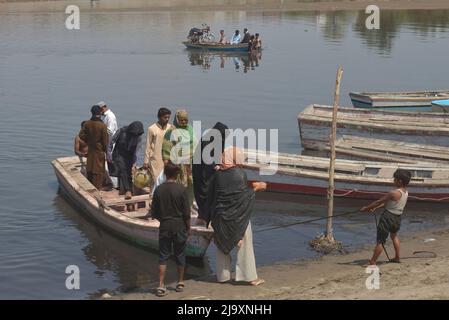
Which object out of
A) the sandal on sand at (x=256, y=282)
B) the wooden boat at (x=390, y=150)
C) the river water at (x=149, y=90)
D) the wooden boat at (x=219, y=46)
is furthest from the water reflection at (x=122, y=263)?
the wooden boat at (x=219, y=46)

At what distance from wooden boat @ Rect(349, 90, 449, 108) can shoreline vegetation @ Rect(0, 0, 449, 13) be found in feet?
153

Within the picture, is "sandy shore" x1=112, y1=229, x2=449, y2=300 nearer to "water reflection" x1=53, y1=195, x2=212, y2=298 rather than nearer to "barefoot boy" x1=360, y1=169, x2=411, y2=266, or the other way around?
"barefoot boy" x1=360, y1=169, x2=411, y2=266

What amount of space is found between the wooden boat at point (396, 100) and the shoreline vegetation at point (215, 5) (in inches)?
1842

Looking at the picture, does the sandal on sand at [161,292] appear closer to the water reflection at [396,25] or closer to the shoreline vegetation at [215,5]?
the water reflection at [396,25]

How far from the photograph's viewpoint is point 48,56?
42.9m

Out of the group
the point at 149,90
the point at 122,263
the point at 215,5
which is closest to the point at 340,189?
the point at 122,263

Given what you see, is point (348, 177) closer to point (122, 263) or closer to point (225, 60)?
point (122, 263)

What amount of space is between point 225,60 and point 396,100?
20.3 metres

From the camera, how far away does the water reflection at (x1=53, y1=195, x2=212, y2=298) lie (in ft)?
38.5

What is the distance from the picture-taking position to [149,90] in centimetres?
3153

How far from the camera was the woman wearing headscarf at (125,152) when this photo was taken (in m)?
13.1

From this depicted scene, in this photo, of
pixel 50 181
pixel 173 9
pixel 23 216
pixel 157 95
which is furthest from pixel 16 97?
pixel 173 9

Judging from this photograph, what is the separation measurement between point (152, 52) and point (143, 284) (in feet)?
Answer: 113

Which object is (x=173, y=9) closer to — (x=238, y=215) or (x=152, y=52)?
(x=152, y=52)
